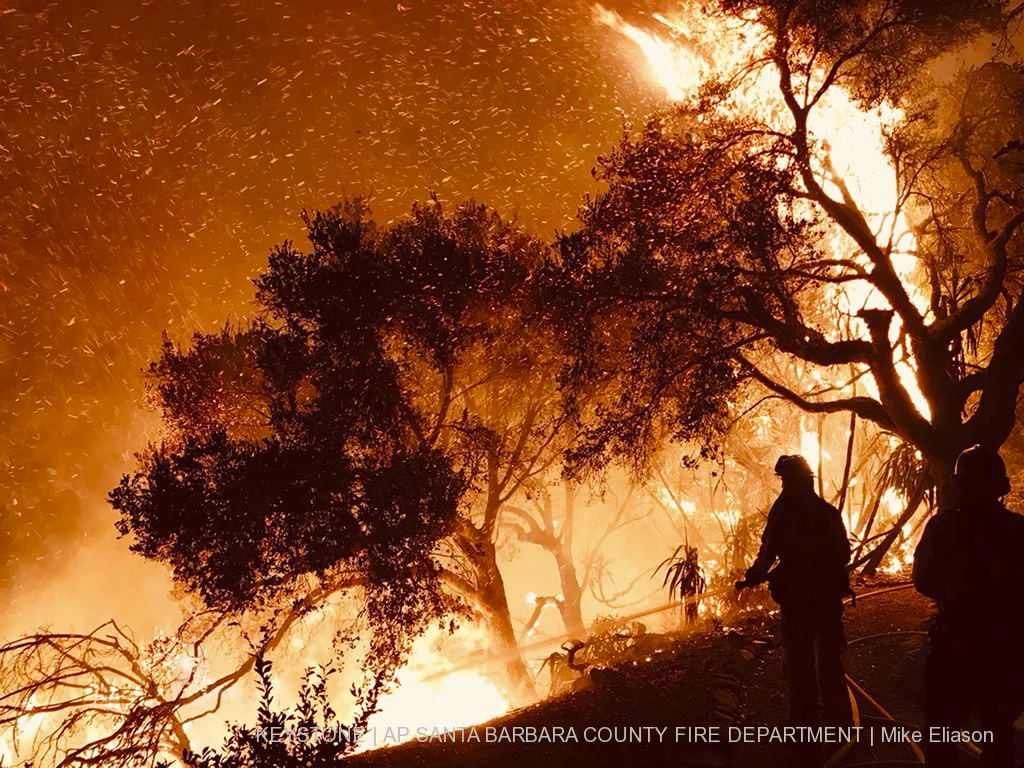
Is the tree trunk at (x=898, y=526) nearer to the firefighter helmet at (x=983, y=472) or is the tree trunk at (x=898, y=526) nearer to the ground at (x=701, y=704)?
the ground at (x=701, y=704)

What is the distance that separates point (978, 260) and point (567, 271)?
10132 mm

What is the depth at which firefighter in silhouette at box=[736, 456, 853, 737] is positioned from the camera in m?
5.77

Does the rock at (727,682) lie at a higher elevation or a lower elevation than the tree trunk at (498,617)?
lower

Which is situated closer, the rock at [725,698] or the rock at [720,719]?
the rock at [720,719]

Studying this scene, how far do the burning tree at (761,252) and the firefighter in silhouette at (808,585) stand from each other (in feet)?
15.4

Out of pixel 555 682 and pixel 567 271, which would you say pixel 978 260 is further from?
pixel 555 682

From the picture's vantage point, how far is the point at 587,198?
11.8 metres

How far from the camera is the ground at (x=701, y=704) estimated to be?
20.5ft

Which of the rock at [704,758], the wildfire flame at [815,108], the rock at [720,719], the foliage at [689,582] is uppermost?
the wildfire flame at [815,108]

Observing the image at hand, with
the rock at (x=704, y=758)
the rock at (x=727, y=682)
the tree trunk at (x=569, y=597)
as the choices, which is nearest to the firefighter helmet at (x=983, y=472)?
the rock at (x=704, y=758)

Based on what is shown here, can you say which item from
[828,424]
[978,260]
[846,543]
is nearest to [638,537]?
[828,424]

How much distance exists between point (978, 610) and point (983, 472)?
976 millimetres

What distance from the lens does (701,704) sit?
717 cm

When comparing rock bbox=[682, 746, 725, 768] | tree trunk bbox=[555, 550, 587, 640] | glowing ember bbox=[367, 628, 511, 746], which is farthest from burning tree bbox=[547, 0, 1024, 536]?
glowing ember bbox=[367, 628, 511, 746]
